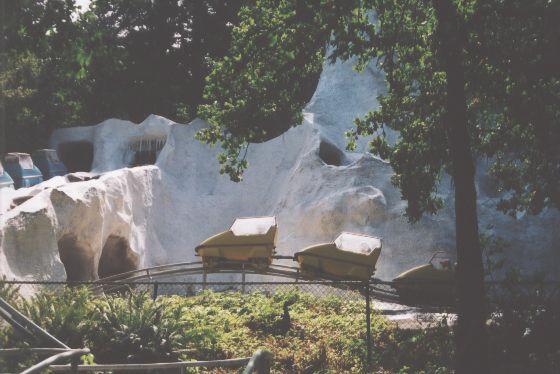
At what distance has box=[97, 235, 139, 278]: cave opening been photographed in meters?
22.8

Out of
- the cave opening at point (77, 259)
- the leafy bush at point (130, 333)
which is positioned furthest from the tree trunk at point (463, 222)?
the cave opening at point (77, 259)

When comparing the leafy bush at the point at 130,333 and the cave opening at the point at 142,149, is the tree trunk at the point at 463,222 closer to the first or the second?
the leafy bush at the point at 130,333

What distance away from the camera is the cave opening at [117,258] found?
22797 mm

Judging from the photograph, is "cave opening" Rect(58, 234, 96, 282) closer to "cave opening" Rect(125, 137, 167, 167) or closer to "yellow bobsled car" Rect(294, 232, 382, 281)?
"yellow bobsled car" Rect(294, 232, 382, 281)

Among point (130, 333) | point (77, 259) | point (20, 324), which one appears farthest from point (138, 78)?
point (20, 324)

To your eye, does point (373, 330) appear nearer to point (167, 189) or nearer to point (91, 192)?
point (91, 192)

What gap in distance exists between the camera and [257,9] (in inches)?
393

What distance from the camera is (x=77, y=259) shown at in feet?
62.3

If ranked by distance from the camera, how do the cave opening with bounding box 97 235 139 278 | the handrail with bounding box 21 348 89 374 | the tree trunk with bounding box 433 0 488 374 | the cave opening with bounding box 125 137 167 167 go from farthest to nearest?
the cave opening with bounding box 125 137 167 167 → the cave opening with bounding box 97 235 139 278 → the tree trunk with bounding box 433 0 488 374 → the handrail with bounding box 21 348 89 374

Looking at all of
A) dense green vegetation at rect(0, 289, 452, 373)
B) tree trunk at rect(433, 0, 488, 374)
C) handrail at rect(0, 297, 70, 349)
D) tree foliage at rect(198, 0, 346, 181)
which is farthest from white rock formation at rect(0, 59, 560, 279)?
tree trunk at rect(433, 0, 488, 374)

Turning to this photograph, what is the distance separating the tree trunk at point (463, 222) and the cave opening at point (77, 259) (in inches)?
513

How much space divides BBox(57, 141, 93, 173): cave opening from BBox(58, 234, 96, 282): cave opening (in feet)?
41.1

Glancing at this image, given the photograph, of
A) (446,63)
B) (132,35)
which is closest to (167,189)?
(132,35)

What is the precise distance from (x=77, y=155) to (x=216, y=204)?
9826mm
